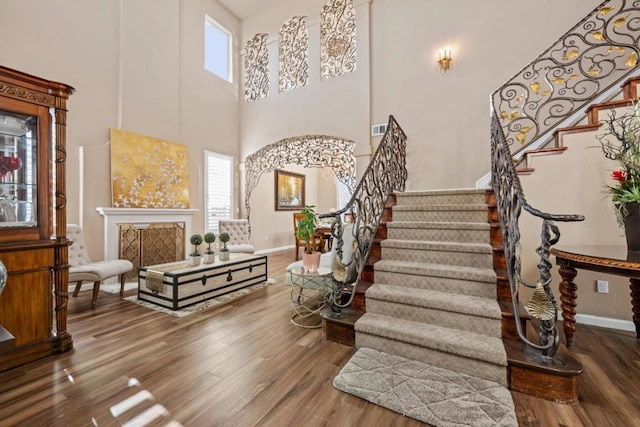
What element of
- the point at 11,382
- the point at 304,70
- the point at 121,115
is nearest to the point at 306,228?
the point at 11,382

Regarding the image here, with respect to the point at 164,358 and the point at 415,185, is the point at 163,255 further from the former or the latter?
the point at 415,185

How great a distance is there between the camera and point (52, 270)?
236 cm

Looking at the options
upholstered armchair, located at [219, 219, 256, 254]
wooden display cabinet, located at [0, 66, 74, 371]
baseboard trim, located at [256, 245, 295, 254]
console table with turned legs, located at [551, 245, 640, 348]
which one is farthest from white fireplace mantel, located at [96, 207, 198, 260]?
console table with turned legs, located at [551, 245, 640, 348]

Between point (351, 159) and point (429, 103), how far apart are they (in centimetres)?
167

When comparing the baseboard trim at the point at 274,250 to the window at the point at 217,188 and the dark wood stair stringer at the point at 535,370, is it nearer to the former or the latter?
the window at the point at 217,188

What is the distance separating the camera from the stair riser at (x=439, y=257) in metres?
2.62

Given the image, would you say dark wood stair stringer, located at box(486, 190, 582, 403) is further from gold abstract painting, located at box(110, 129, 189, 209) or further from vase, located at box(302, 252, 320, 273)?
gold abstract painting, located at box(110, 129, 189, 209)

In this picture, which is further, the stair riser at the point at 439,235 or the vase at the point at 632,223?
the stair riser at the point at 439,235

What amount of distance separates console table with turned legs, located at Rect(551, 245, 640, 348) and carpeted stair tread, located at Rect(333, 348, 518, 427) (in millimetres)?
1111

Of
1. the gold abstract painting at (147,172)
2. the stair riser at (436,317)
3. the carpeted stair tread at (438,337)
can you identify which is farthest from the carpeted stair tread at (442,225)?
the gold abstract painting at (147,172)

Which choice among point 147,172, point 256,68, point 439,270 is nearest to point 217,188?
point 147,172

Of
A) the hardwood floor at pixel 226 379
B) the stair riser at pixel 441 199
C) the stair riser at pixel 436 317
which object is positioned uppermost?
the stair riser at pixel 441 199

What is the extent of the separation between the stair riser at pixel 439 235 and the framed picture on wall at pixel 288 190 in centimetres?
549

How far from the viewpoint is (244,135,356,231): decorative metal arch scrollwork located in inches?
221
